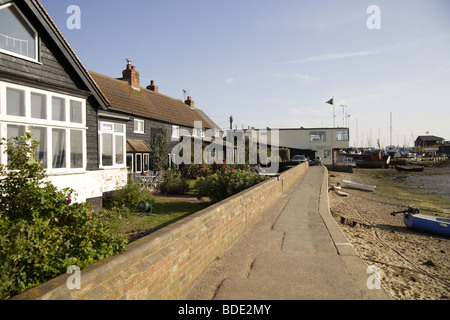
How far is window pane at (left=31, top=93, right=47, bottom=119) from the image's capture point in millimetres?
8492

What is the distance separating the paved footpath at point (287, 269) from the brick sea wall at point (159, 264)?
0.32 m

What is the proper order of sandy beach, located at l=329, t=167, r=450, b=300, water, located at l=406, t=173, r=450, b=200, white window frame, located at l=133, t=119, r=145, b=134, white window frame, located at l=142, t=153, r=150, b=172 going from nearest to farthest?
sandy beach, located at l=329, t=167, r=450, b=300 < white window frame, located at l=142, t=153, r=150, b=172 < white window frame, located at l=133, t=119, r=145, b=134 < water, located at l=406, t=173, r=450, b=200

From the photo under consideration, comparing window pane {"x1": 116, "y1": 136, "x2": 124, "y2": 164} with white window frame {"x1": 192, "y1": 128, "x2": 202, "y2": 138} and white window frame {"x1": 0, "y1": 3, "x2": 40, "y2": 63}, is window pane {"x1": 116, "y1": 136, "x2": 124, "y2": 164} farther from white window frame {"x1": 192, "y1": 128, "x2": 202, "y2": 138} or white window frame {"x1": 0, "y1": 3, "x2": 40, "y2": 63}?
white window frame {"x1": 192, "y1": 128, "x2": 202, "y2": 138}

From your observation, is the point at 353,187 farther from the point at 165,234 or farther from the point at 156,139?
the point at 165,234

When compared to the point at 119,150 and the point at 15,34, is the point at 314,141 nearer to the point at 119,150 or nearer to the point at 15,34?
the point at 119,150

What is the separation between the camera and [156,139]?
75.5 ft

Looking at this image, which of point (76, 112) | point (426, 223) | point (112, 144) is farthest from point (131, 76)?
point (426, 223)

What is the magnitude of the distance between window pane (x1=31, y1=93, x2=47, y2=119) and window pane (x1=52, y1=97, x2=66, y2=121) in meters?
0.33

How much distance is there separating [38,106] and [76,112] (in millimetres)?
1508

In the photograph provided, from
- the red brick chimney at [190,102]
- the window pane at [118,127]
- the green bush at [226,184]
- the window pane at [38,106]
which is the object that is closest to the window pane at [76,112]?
the window pane at [38,106]

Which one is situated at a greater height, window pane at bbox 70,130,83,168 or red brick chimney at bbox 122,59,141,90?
red brick chimney at bbox 122,59,141,90

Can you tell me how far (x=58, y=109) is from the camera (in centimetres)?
937

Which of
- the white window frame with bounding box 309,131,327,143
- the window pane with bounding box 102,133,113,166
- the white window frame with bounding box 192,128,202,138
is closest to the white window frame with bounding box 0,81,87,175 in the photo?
the window pane with bounding box 102,133,113,166
